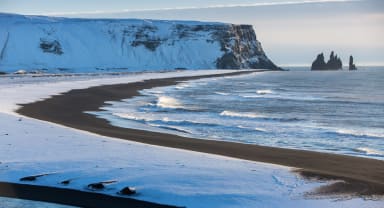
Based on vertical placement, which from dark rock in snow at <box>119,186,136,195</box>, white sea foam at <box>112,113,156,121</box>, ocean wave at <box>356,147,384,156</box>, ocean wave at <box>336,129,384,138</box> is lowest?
ocean wave at <box>336,129,384,138</box>

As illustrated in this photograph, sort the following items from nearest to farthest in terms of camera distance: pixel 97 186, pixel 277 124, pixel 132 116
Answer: pixel 97 186
pixel 277 124
pixel 132 116

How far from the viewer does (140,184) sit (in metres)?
10.4

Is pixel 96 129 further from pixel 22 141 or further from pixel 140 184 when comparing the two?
pixel 140 184

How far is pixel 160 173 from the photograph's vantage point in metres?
11.1

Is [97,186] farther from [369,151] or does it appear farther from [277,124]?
[277,124]

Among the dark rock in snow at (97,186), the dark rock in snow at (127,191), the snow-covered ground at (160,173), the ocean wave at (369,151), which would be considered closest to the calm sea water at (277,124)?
the ocean wave at (369,151)

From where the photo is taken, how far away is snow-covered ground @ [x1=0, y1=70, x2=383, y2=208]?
31.5 feet

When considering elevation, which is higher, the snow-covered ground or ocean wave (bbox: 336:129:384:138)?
the snow-covered ground

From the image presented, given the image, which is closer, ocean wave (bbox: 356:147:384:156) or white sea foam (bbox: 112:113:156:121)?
ocean wave (bbox: 356:147:384:156)

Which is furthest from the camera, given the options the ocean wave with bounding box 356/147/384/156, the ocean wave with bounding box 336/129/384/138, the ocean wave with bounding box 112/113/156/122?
the ocean wave with bounding box 112/113/156/122

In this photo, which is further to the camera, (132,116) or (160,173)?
(132,116)

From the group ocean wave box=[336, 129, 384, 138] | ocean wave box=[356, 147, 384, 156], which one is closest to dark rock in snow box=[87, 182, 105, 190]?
ocean wave box=[356, 147, 384, 156]

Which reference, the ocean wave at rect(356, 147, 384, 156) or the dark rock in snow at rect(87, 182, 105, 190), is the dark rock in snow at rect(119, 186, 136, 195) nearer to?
the dark rock in snow at rect(87, 182, 105, 190)

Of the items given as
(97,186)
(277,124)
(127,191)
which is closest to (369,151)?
(277,124)
